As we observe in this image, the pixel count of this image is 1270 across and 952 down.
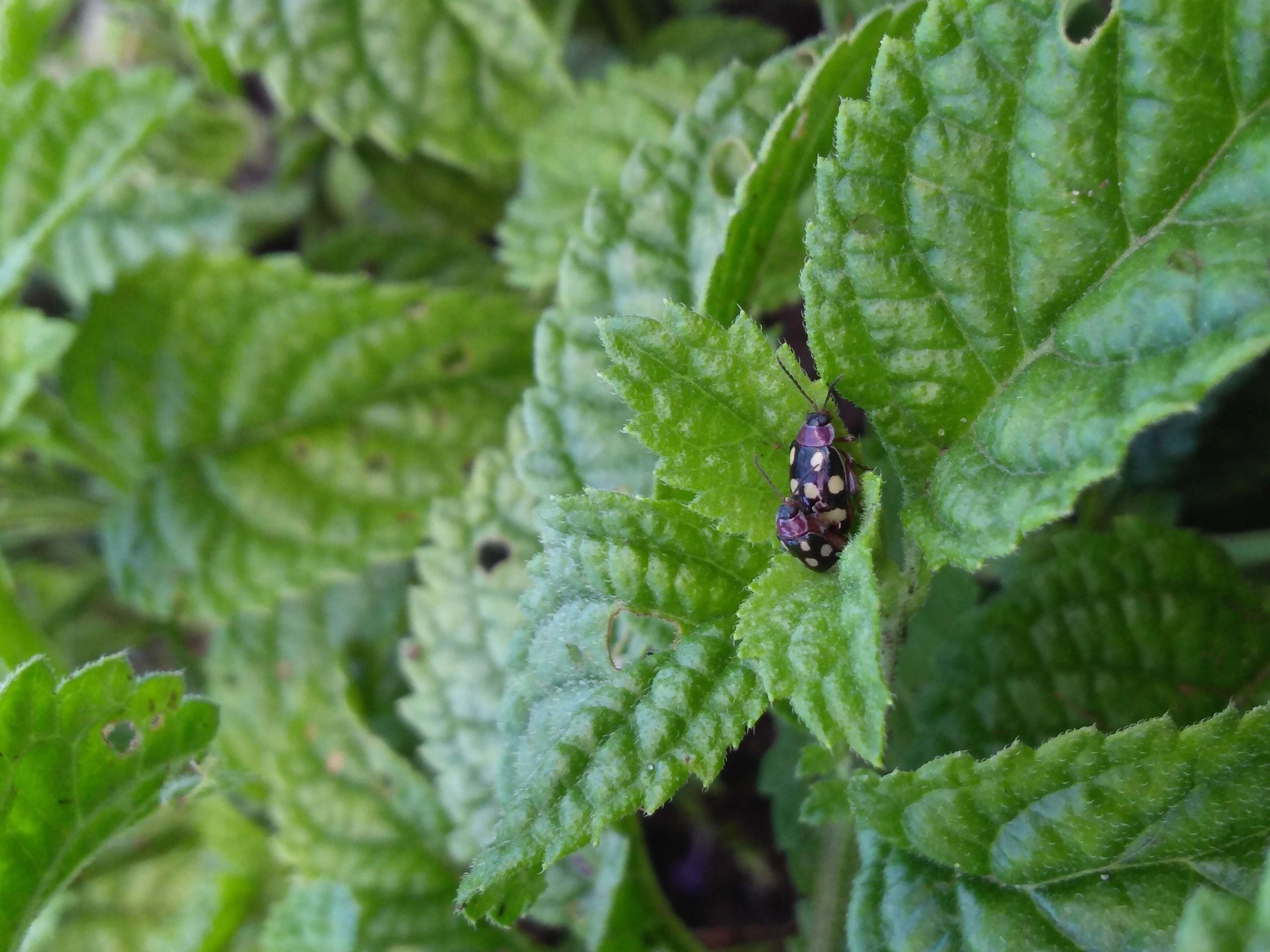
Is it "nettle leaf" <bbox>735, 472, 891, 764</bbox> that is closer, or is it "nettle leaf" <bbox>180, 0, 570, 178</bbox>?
"nettle leaf" <bbox>735, 472, 891, 764</bbox>

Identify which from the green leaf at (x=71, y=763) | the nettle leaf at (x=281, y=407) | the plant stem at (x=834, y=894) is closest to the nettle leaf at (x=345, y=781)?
the nettle leaf at (x=281, y=407)

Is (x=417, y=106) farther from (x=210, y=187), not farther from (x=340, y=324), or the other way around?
(x=210, y=187)

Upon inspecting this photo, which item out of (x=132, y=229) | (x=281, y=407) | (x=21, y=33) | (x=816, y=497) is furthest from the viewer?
(x=132, y=229)

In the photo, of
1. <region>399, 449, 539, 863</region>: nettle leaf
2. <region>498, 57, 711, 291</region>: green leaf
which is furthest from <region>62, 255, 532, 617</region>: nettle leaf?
<region>399, 449, 539, 863</region>: nettle leaf

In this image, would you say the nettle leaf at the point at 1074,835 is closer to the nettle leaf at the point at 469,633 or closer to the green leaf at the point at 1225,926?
the green leaf at the point at 1225,926

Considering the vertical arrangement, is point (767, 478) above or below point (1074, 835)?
above

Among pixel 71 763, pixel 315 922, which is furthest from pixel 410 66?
pixel 315 922

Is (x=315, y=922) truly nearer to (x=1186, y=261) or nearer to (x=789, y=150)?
(x=789, y=150)

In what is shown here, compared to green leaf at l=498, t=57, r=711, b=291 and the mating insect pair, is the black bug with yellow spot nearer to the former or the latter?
the mating insect pair
